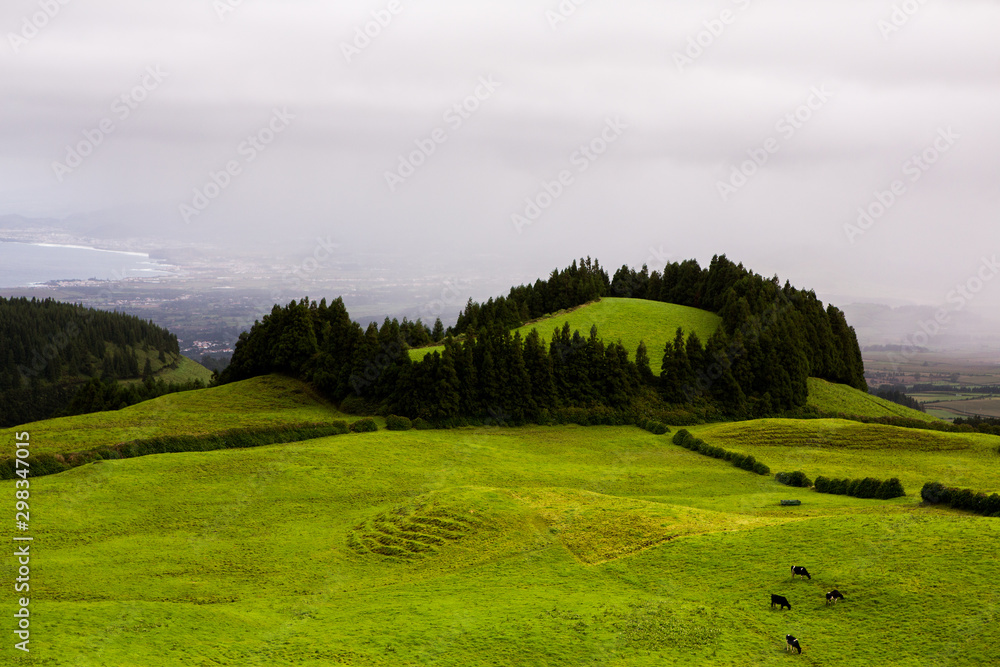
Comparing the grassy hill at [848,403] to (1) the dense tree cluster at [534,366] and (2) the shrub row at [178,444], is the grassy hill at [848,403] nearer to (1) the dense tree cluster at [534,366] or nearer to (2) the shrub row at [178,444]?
(1) the dense tree cluster at [534,366]

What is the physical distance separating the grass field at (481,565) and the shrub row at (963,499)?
4.30ft

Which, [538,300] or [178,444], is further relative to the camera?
[538,300]

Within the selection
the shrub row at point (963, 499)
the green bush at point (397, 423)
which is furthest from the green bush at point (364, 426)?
the shrub row at point (963, 499)

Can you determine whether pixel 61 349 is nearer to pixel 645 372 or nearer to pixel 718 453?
pixel 645 372

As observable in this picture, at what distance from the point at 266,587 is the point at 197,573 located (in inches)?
150

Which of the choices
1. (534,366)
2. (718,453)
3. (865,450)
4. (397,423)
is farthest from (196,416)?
(865,450)

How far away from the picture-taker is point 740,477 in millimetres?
52094

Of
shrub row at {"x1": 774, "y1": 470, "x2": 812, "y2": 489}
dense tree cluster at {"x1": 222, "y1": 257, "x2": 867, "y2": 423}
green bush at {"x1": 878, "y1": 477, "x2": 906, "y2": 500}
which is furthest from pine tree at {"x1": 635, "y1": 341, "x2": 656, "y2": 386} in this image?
green bush at {"x1": 878, "y1": 477, "x2": 906, "y2": 500}

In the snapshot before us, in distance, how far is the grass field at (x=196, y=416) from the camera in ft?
171

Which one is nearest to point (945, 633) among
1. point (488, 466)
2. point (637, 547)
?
point (637, 547)

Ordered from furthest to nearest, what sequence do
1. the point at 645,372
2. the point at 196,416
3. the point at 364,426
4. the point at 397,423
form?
the point at 645,372
the point at 397,423
the point at 364,426
the point at 196,416

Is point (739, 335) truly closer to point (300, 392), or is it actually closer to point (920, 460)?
point (920, 460)

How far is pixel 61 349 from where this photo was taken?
166 metres

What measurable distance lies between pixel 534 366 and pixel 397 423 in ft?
52.0
